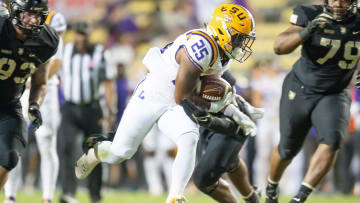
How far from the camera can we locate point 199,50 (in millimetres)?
4855

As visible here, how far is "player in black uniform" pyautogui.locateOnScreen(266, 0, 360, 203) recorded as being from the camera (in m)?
5.26

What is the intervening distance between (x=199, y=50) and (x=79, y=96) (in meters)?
3.15

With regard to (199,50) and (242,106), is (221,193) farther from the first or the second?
(199,50)

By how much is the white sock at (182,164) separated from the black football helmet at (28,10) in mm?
1281

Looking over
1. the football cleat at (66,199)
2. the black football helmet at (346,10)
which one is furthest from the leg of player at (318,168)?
the football cleat at (66,199)

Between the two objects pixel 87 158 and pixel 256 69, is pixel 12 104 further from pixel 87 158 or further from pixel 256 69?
pixel 256 69

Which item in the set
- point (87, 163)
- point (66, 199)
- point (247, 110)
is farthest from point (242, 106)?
point (66, 199)

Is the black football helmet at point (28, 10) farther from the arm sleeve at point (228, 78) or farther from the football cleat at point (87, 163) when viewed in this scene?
the arm sleeve at point (228, 78)

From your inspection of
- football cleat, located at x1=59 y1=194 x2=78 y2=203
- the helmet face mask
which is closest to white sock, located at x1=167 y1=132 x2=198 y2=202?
the helmet face mask

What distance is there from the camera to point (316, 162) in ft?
17.1

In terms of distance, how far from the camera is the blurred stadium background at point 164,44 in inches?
375

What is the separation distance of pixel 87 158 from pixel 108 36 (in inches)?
271

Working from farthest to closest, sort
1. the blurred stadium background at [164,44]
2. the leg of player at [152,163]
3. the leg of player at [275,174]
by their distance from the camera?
1. the leg of player at [152,163]
2. the blurred stadium background at [164,44]
3. the leg of player at [275,174]

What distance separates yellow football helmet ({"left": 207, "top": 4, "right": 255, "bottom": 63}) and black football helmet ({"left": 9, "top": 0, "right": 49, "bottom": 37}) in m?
1.19
